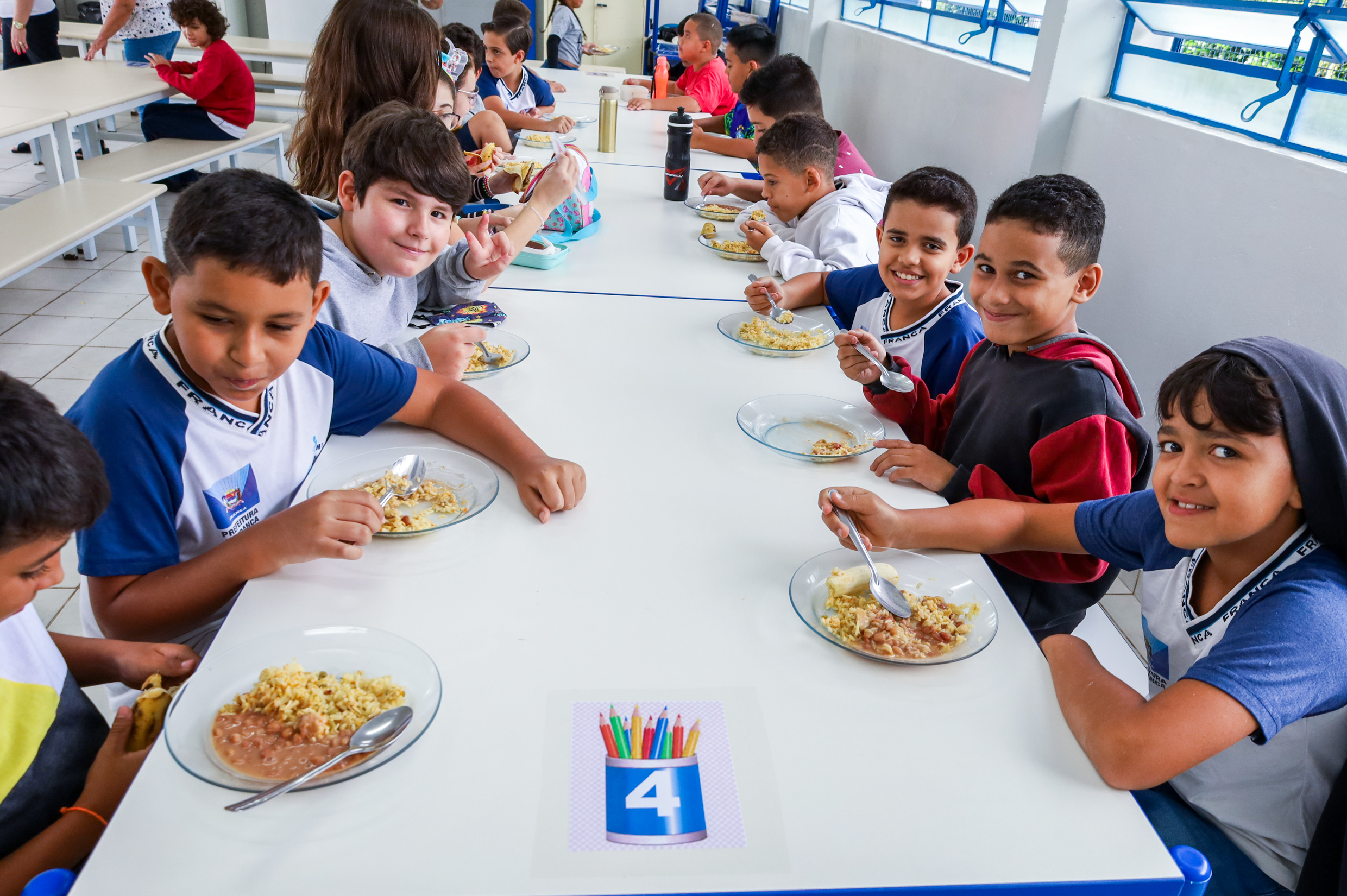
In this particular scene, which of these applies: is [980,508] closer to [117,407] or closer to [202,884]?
[202,884]

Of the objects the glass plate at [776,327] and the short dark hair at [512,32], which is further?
the short dark hair at [512,32]

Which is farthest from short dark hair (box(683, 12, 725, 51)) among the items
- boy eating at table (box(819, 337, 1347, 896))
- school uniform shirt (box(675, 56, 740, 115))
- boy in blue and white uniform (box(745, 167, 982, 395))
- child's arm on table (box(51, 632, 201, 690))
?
child's arm on table (box(51, 632, 201, 690))

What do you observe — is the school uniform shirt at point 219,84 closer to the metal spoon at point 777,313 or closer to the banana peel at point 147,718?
the metal spoon at point 777,313

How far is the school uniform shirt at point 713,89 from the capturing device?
5.25 meters

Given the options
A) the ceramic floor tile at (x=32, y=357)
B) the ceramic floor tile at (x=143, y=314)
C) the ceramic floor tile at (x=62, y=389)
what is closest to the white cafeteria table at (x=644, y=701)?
the ceramic floor tile at (x=62, y=389)

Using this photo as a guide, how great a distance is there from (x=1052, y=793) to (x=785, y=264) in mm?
1599

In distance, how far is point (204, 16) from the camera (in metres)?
4.53

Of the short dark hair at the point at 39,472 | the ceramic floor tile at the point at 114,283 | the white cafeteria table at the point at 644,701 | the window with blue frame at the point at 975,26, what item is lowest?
the ceramic floor tile at the point at 114,283

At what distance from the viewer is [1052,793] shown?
2.43 ft

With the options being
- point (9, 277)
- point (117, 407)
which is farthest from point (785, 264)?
point (9, 277)

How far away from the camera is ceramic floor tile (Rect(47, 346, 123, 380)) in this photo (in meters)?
2.94

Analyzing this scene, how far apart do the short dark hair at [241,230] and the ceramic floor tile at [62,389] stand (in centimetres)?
215

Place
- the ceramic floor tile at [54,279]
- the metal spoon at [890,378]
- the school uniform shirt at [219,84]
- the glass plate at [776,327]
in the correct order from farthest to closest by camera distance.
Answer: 1. the school uniform shirt at [219,84]
2. the ceramic floor tile at [54,279]
3. the glass plate at [776,327]
4. the metal spoon at [890,378]

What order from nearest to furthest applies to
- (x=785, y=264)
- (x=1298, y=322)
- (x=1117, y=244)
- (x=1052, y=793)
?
(x=1052, y=793) → (x=1298, y=322) → (x=785, y=264) → (x=1117, y=244)
